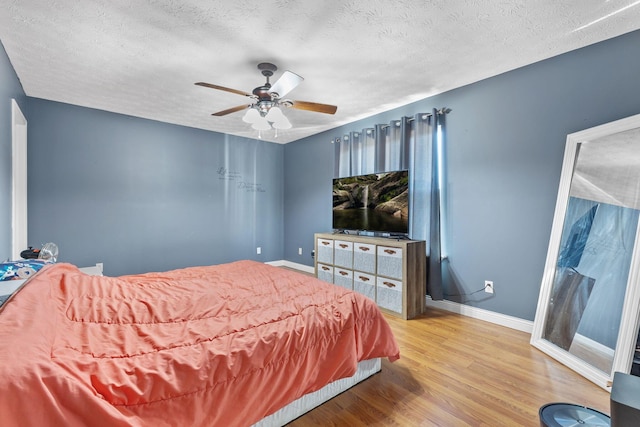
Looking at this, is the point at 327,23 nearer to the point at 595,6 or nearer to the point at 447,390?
the point at 595,6

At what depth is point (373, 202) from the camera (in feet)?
12.3

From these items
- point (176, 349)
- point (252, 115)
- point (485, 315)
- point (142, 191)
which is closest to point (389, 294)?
point (485, 315)

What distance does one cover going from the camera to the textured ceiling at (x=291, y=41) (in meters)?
1.94

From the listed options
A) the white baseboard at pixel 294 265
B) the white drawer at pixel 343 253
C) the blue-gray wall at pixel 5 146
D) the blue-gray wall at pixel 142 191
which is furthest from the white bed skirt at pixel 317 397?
Result: the blue-gray wall at pixel 142 191

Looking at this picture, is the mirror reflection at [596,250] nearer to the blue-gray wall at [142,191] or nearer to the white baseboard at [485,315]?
the white baseboard at [485,315]

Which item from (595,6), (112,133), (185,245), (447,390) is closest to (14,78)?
(112,133)

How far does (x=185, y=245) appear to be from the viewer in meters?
4.54

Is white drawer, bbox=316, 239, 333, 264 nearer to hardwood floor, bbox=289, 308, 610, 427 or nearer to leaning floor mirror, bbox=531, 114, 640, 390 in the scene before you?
hardwood floor, bbox=289, 308, 610, 427

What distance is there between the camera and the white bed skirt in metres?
1.54

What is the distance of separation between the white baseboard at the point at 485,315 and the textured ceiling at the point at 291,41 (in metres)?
2.35

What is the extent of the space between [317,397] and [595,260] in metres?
2.20

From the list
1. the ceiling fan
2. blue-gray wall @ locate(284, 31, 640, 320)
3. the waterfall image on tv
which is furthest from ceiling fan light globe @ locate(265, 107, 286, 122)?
blue-gray wall @ locate(284, 31, 640, 320)

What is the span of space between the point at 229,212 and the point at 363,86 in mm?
3008

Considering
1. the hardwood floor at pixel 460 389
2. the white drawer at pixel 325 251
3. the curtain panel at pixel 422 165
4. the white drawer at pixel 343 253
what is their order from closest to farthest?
the hardwood floor at pixel 460 389 → the curtain panel at pixel 422 165 → the white drawer at pixel 343 253 → the white drawer at pixel 325 251
